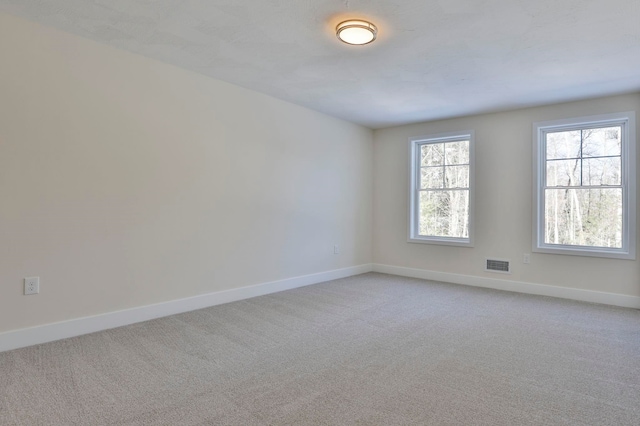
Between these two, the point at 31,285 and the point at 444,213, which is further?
the point at 444,213

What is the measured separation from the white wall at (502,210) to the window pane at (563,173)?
0.24 m

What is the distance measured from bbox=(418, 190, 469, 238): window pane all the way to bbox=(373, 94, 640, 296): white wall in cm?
21

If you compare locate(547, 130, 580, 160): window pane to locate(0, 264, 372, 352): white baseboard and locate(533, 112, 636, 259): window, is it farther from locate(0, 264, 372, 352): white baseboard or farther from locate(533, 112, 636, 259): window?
locate(0, 264, 372, 352): white baseboard

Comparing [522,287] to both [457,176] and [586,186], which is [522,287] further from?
[457,176]

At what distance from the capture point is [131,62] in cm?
323

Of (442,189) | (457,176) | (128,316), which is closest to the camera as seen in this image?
(128,316)

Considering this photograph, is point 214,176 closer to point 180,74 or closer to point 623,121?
point 180,74

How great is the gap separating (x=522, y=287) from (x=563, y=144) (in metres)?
1.88

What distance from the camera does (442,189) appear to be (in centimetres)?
545

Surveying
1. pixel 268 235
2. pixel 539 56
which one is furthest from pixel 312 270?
pixel 539 56

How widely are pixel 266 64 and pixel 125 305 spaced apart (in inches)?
101

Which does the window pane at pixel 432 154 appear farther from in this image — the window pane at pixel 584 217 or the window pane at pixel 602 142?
the window pane at pixel 602 142

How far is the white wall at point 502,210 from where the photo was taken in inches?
166

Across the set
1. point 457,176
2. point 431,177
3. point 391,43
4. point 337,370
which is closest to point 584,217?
point 457,176
